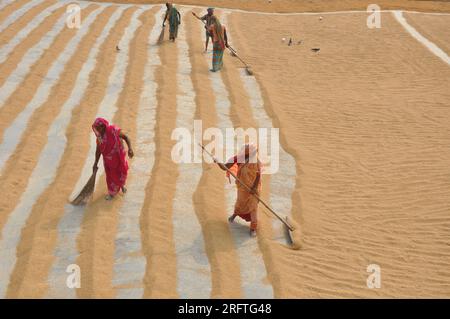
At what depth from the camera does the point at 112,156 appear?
7.16m

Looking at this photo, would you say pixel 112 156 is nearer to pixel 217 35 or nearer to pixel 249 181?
pixel 249 181

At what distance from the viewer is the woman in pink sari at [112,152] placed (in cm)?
703

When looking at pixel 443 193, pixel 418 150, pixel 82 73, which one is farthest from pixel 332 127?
pixel 82 73

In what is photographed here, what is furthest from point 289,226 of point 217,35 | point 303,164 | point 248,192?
point 217,35

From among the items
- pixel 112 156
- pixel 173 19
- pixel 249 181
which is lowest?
pixel 249 181

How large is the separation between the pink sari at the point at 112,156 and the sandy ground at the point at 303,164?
275 mm

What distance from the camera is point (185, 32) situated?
16703 mm

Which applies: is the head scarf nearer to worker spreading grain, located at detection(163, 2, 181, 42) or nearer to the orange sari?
the orange sari

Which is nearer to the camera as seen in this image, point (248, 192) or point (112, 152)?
point (248, 192)

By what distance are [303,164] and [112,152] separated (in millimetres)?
3286

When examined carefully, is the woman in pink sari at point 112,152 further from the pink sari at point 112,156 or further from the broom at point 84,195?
the broom at point 84,195

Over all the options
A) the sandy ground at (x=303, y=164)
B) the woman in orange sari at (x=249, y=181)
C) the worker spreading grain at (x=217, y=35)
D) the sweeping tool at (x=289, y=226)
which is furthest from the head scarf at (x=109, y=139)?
the worker spreading grain at (x=217, y=35)

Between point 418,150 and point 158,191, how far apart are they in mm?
4606
